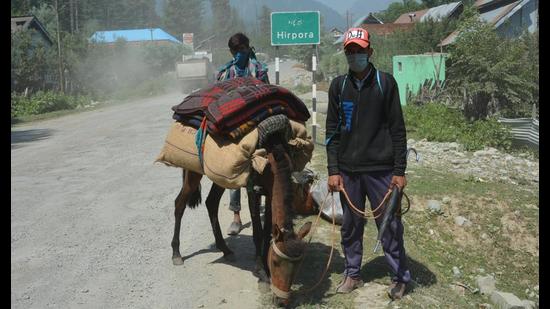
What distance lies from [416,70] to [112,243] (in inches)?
785

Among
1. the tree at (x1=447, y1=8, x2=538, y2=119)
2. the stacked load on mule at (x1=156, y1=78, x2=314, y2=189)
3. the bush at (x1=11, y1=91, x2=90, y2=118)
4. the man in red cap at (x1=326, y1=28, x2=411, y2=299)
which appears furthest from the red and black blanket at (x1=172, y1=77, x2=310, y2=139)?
the bush at (x1=11, y1=91, x2=90, y2=118)

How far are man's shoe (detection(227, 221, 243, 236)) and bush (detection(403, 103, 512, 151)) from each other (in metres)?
7.34

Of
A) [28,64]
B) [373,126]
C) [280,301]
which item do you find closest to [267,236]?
[280,301]

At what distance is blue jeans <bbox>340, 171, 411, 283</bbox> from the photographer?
443 cm

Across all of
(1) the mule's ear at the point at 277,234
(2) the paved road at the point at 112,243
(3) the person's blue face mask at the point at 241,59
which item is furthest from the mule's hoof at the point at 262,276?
(3) the person's blue face mask at the point at 241,59

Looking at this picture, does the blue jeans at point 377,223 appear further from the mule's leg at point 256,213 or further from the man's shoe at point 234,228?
the man's shoe at point 234,228

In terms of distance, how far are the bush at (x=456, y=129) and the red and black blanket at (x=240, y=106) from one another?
8.33 meters

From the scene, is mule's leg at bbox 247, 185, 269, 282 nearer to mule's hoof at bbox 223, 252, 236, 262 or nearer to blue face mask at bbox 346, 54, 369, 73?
mule's hoof at bbox 223, 252, 236, 262

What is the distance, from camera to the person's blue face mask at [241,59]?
5.96 m

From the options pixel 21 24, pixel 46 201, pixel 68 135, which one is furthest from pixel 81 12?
pixel 46 201

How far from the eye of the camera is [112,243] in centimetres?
623

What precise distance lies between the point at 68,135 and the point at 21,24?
91.9 ft
